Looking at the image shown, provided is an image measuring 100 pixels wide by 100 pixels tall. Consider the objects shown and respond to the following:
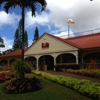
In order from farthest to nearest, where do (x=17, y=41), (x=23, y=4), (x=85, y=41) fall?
(x=17, y=41), (x=85, y=41), (x=23, y=4)

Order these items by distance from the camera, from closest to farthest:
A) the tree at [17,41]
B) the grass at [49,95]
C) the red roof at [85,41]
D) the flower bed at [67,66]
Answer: the grass at [49,95] → the flower bed at [67,66] → the red roof at [85,41] → the tree at [17,41]

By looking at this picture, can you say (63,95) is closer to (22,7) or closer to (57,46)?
(22,7)

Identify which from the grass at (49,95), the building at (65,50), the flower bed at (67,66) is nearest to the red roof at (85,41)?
the building at (65,50)

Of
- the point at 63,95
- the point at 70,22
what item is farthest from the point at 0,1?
the point at 70,22

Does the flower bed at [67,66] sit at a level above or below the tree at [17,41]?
below

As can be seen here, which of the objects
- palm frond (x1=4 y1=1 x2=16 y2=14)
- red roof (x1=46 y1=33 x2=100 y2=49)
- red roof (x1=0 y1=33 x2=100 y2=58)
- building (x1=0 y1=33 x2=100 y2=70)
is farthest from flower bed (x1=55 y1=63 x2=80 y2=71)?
palm frond (x1=4 y1=1 x2=16 y2=14)

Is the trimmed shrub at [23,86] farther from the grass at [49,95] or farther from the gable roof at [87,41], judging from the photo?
the gable roof at [87,41]

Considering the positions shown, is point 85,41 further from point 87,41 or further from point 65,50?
point 65,50

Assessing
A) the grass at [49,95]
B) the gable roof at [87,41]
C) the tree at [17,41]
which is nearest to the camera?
the grass at [49,95]

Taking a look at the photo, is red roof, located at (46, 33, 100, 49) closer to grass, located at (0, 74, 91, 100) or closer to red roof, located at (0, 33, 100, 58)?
red roof, located at (0, 33, 100, 58)

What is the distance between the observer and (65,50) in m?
23.3

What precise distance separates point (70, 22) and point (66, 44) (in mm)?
14101

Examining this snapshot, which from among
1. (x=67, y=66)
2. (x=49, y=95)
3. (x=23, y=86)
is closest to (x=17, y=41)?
(x=67, y=66)

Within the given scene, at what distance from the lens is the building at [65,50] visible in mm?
22344
